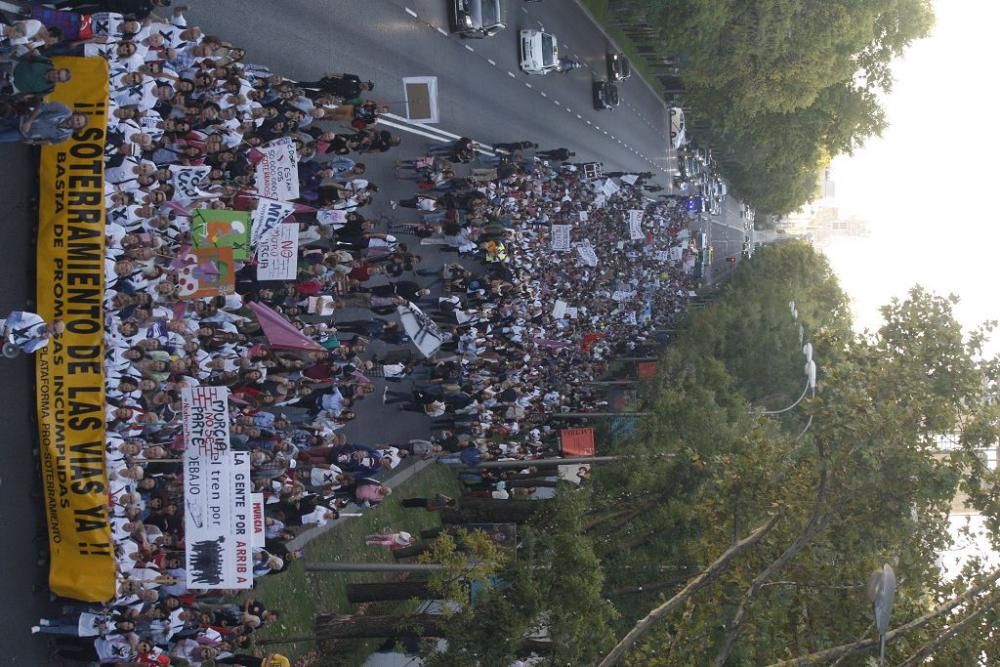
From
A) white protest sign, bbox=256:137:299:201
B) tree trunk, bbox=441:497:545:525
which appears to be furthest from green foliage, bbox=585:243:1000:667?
white protest sign, bbox=256:137:299:201

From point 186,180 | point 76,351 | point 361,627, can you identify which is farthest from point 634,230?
point 76,351

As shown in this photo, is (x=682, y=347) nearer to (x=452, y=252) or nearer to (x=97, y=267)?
(x=452, y=252)

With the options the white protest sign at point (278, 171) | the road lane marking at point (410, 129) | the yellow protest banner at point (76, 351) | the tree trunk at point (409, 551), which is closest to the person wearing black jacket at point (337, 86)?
the white protest sign at point (278, 171)

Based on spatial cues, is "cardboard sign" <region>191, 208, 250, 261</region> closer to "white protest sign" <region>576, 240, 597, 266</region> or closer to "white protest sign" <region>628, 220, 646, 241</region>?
"white protest sign" <region>576, 240, 597, 266</region>

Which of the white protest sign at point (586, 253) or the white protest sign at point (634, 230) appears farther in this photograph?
the white protest sign at point (634, 230)

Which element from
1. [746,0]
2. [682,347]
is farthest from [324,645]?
[746,0]

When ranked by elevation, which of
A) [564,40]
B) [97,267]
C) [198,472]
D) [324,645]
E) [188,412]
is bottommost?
[324,645]

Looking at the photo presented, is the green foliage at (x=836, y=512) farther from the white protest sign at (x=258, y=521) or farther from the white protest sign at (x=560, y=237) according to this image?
the white protest sign at (x=560, y=237)
